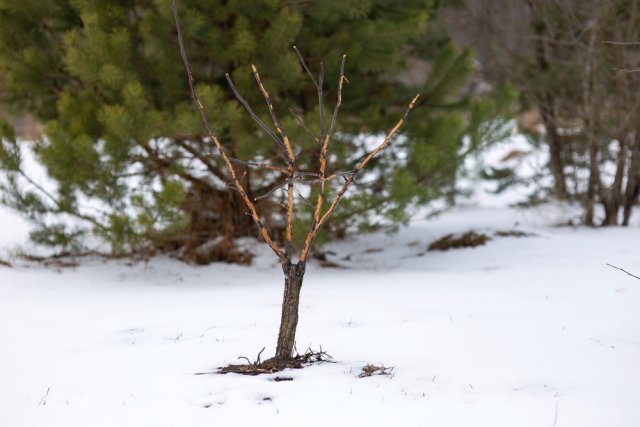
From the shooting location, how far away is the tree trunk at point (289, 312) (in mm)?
3217

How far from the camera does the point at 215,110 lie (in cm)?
559

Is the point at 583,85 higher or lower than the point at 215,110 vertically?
higher

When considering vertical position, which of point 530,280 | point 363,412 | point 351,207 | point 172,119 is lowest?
point 363,412

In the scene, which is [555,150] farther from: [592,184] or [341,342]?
[341,342]

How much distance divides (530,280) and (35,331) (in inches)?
143

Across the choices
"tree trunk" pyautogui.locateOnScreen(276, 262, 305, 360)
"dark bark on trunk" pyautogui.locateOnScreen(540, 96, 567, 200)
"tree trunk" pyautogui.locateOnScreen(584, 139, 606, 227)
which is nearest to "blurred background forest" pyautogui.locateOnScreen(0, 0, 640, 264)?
"tree trunk" pyautogui.locateOnScreen(584, 139, 606, 227)

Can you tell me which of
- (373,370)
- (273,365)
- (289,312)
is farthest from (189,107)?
(373,370)

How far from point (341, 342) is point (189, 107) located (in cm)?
327

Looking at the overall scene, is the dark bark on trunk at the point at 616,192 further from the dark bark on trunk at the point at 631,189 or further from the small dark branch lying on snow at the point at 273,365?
the small dark branch lying on snow at the point at 273,365

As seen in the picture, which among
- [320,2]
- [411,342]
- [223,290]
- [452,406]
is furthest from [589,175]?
[452,406]

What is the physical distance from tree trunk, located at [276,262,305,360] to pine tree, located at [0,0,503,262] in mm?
2483

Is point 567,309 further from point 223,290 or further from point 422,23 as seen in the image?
point 422,23

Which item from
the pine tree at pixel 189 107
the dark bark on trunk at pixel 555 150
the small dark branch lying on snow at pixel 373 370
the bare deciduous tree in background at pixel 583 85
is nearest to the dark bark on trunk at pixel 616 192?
the bare deciduous tree in background at pixel 583 85

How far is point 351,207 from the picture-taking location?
6.13m
